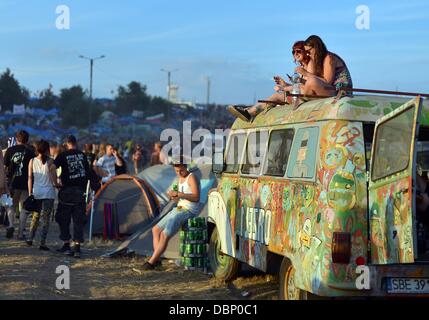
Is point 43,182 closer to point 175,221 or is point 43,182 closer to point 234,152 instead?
point 175,221

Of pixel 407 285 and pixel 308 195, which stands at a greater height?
pixel 308 195

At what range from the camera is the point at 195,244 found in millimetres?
10164

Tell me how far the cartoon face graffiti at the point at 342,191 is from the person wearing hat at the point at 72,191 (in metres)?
5.82

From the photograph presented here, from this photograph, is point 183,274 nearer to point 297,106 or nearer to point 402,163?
point 297,106

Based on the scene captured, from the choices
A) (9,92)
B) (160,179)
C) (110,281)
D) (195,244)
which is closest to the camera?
(110,281)

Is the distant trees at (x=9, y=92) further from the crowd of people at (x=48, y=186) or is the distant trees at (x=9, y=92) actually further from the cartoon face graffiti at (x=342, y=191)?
the cartoon face graffiti at (x=342, y=191)

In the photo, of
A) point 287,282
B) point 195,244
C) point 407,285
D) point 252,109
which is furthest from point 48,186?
point 407,285

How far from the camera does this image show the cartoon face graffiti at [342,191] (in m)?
6.39

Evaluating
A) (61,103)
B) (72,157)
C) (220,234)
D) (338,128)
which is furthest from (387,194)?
(61,103)

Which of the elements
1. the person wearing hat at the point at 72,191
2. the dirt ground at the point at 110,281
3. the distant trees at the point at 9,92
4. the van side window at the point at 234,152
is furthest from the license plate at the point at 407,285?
the distant trees at the point at 9,92

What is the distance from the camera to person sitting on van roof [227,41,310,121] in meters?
8.70

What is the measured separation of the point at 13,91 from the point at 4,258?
67.6m

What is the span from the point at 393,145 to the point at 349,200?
0.62 meters

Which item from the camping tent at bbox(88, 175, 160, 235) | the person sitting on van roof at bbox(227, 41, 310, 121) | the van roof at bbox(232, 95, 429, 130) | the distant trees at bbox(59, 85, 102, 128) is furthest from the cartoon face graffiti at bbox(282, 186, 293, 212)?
the distant trees at bbox(59, 85, 102, 128)
